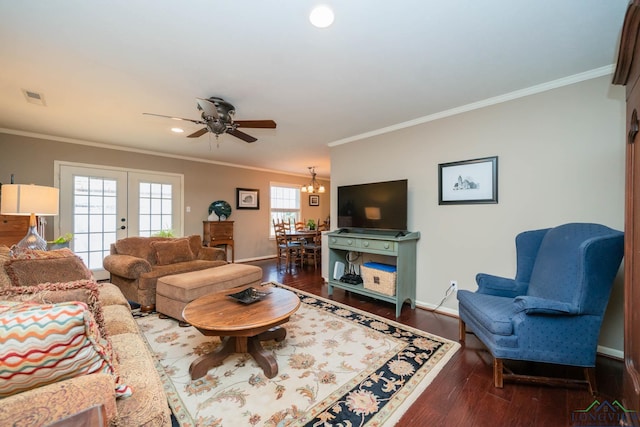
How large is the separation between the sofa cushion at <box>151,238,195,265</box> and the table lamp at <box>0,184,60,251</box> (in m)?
1.08

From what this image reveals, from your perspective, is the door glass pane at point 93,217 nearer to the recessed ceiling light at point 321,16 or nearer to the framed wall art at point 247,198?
the framed wall art at point 247,198

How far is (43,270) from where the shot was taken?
1668 mm

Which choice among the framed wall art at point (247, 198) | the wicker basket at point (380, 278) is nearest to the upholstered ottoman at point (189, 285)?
the wicker basket at point (380, 278)

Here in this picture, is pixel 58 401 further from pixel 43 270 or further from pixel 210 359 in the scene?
pixel 43 270

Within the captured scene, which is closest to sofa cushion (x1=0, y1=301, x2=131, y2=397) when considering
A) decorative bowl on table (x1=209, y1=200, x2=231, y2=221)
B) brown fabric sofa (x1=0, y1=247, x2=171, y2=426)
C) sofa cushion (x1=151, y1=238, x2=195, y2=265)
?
brown fabric sofa (x1=0, y1=247, x2=171, y2=426)

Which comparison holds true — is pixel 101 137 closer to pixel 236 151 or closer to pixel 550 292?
pixel 236 151

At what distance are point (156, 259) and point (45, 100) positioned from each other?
2044mm

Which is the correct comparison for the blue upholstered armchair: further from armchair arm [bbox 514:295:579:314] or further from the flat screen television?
the flat screen television

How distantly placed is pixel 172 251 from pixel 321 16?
322 cm

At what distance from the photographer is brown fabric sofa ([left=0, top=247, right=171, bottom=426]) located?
667mm

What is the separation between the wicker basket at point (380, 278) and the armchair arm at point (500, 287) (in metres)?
0.91

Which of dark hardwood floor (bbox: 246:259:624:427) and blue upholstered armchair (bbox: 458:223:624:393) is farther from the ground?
blue upholstered armchair (bbox: 458:223:624:393)

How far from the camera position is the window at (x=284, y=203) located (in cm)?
689

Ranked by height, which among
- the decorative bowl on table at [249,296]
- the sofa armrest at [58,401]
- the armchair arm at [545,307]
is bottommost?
the decorative bowl on table at [249,296]
